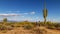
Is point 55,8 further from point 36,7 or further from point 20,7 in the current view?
point 20,7

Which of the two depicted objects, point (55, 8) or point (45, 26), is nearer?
point (55, 8)

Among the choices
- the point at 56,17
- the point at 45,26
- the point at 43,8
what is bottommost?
the point at 45,26

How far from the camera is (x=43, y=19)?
18.2m

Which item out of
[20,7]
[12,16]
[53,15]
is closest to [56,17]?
[53,15]

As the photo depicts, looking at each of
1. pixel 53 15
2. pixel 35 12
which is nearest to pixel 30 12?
pixel 35 12

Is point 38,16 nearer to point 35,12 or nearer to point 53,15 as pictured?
point 35,12

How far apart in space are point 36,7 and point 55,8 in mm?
2693

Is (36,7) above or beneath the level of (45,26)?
above

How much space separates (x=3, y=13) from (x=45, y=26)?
6.75 metres

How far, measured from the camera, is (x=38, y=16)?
740 inches

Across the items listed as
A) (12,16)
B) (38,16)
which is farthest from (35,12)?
(12,16)

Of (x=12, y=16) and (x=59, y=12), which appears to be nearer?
(x=59, y=12)

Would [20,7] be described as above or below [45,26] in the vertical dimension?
above

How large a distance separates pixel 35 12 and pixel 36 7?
2.72ft
